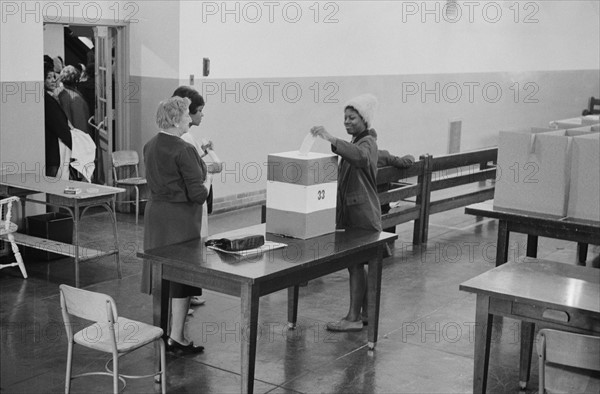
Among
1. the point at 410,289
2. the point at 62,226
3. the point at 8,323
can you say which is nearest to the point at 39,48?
the point at 62,226

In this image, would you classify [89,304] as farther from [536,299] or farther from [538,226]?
[538,226]

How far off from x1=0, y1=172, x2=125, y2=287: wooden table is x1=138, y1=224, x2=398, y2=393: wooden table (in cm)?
198

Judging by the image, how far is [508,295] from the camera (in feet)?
15.1

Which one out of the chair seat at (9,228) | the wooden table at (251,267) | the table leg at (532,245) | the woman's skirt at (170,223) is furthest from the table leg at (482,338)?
the chair seat at (9,228)

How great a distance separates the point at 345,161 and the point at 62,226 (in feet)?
11.0

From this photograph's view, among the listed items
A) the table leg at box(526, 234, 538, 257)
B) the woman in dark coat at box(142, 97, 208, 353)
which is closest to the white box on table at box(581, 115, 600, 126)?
the table leg at box(526, 234, 538, 257)

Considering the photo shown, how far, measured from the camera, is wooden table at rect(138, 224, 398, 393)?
16.2 ft

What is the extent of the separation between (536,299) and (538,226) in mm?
1973

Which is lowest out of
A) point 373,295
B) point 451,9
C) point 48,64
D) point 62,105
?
point 373,295

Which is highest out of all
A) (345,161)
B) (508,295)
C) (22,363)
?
(345,161)

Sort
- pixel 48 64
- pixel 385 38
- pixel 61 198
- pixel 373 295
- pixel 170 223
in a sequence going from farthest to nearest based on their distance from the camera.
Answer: pixel 385 38
pixel 48 64
pixel 61 198
pixel 373 295
pixel 170 223

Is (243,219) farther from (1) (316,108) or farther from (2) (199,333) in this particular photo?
(2) (199,333)

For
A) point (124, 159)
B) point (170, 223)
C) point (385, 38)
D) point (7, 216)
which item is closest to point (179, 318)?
point (170, 223)

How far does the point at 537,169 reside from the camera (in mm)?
6359
